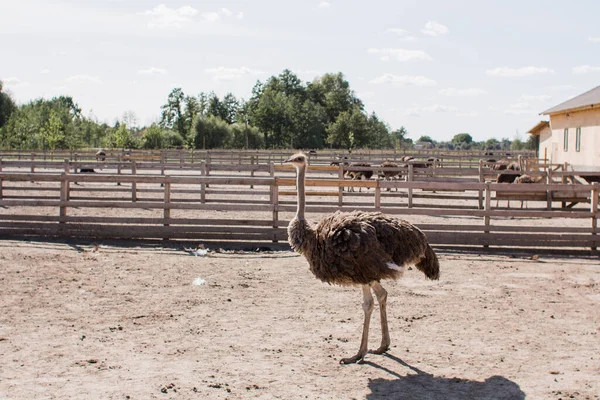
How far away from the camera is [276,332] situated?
6039mm

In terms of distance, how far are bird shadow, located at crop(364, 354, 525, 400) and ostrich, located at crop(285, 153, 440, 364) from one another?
47 centimetres

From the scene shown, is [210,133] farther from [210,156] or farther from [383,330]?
[383,330]

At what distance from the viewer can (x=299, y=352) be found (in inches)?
217

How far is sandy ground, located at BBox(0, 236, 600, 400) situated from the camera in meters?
4.77

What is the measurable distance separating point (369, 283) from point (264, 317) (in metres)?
1.39

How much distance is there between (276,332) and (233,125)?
6748 cm

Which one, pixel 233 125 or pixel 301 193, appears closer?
pixel 301 193

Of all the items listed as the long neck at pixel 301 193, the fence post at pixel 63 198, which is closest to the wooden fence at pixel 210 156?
the fence post at pixel 63 198

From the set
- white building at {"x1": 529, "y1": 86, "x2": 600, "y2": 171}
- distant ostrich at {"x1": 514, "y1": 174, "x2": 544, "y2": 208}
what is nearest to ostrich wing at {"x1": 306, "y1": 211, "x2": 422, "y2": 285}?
distant ostrich at {"x1": 514, "y1": 174, "x2": 544, "y2": 208}

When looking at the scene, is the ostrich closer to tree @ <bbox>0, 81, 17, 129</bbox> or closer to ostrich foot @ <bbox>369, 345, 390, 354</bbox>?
Answer: ostrich foot @ <bbox>369, 345, 390, 354</bbox>

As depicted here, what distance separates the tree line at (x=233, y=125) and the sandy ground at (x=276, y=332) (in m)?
50.5

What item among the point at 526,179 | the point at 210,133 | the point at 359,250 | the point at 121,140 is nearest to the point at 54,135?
the point at 121,140

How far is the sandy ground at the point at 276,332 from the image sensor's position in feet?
15.7

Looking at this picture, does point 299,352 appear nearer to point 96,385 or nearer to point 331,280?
point 331,280
